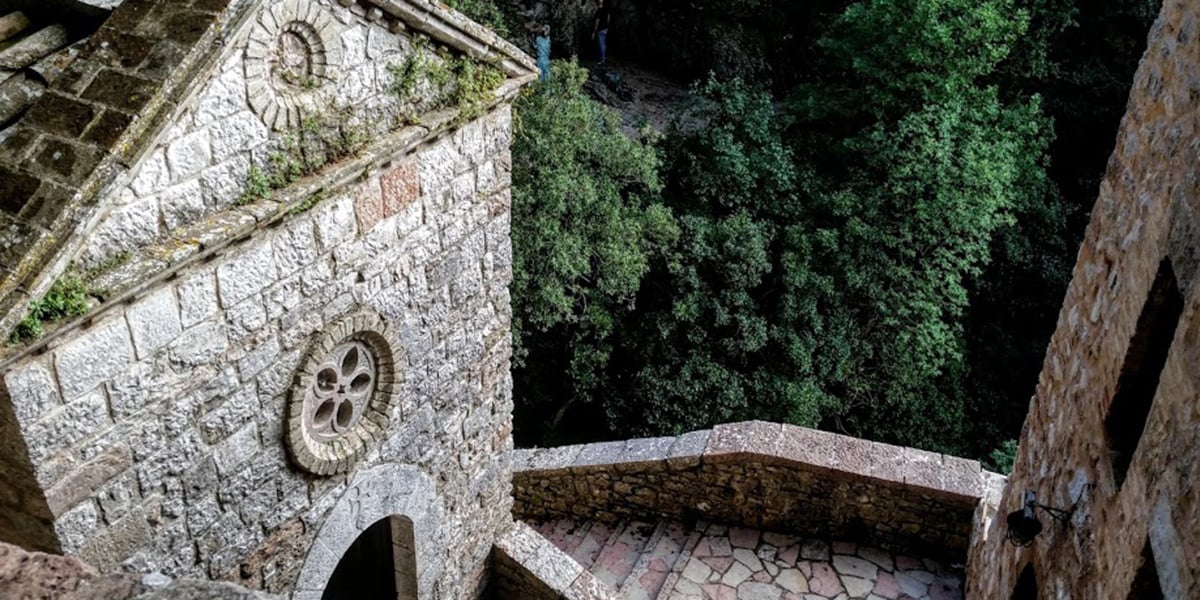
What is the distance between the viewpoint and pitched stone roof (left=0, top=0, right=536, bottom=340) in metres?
3.08

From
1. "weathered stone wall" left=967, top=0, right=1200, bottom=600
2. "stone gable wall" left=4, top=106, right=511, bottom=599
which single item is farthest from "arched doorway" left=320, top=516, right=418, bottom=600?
"weathered stone wall" left=967, top=0, right=1200, bottom=600

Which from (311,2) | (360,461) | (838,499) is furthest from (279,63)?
(838,499)

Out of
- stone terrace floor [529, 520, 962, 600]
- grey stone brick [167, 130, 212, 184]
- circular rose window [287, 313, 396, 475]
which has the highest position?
grey stone brick [167, 130, 212, 184]

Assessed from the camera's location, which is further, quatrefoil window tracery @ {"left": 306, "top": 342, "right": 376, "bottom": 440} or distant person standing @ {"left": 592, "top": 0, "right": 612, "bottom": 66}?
distant person standing @ {"left": 592, "top": 0, "right": 612, "bottom": 66}

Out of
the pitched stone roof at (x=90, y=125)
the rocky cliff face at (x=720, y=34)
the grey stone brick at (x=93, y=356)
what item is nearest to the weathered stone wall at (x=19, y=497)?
the grey stone brick at (x=93, y=356)

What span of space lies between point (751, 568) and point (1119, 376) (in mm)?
3716

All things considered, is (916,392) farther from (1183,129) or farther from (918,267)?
(1183,129)

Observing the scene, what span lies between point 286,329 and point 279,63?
1.16 meters

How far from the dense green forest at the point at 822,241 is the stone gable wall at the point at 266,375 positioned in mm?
5929

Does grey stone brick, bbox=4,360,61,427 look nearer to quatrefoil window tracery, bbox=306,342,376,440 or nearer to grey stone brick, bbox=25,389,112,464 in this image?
grey stone brick, bbox=25,389,112,464

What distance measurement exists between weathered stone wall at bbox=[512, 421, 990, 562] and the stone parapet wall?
1.43 metres

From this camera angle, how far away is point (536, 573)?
251 inches

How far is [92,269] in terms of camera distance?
3248 millimetres

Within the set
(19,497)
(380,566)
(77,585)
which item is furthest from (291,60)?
(380,566)
